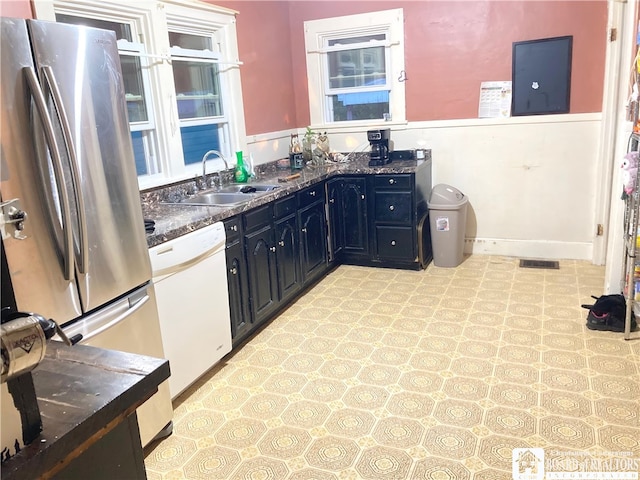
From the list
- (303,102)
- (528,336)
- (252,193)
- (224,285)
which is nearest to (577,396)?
(528,336)

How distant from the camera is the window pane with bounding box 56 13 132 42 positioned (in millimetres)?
2794

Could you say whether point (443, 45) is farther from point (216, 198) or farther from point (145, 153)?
point (145, 153)

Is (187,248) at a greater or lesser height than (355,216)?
greater

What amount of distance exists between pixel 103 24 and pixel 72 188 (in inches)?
69.7

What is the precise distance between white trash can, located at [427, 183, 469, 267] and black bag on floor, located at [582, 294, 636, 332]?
1.37 metres

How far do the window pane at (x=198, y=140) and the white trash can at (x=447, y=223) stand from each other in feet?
6.08

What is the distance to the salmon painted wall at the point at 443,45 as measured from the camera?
409 cm

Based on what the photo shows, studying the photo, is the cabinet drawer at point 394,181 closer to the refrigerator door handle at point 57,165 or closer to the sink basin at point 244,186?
the sink basin at point 244,186

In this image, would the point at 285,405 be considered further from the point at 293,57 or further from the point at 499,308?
the point at 293,57

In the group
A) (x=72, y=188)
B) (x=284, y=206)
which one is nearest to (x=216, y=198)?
(x=284, y=206)

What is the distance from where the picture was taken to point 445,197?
4.36m

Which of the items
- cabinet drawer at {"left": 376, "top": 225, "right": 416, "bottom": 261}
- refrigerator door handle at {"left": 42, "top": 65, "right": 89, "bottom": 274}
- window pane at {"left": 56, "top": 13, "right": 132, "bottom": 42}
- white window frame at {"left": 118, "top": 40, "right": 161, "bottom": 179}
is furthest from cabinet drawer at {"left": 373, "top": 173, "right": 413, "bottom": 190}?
refrigerator door handle at {"left": 42, "top": 65, "right": 89, "bottom": 274}

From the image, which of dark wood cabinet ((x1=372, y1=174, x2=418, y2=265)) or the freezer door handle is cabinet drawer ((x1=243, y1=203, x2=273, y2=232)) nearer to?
the freezer door handle

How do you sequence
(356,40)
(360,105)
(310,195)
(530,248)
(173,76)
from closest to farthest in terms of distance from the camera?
(173,76)
(310,195)
(530,248)
(356,40)
(360,105)
